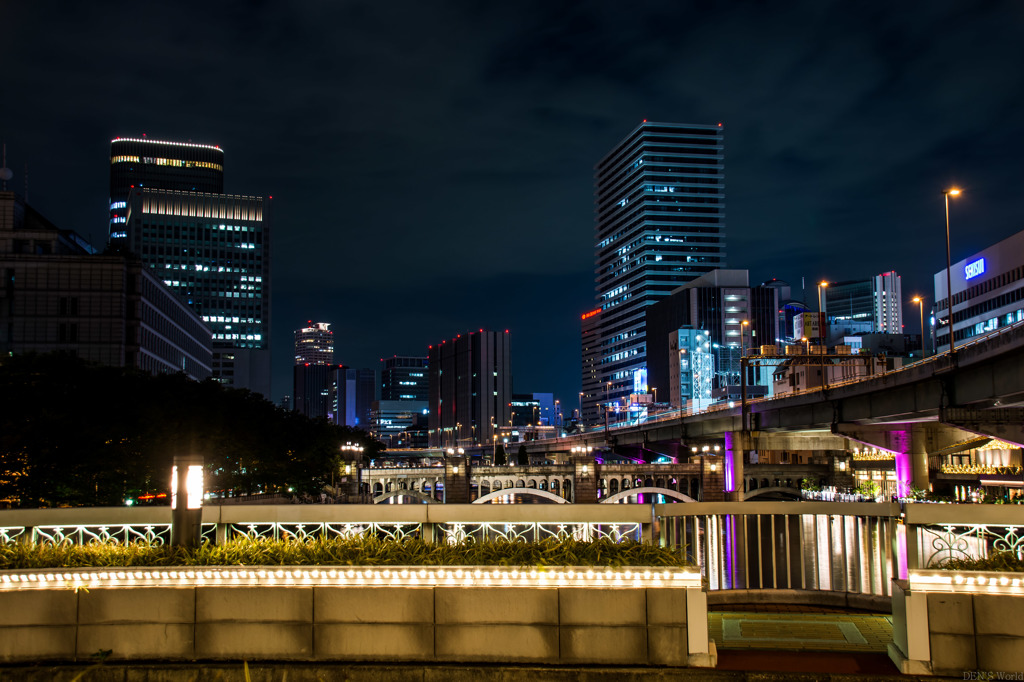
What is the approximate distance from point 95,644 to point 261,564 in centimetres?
234

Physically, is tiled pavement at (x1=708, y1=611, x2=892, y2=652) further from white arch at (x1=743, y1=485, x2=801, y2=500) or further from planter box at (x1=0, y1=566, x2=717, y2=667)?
white arch at (x1=743, y1=485, x2=801, y2=500)

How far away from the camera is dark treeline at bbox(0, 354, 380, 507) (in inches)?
1478

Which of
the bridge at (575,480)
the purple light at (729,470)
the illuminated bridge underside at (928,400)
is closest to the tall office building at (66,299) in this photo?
the bridge at (575,480)

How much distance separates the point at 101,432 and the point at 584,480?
6278cm

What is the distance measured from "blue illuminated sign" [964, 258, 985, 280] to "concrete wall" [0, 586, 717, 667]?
139709mm

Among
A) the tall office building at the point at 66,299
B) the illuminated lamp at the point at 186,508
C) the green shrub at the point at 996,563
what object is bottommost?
the green shrub at the point at 996,563

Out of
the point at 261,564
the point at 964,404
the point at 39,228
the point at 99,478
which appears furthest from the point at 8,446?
the point at 39,228

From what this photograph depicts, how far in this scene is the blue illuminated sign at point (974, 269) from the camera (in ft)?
431

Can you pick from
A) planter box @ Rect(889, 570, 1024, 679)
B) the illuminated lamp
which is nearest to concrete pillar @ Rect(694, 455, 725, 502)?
planter box @ Rect(889, 570, 1024, 679)

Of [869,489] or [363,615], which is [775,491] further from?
[363,615]

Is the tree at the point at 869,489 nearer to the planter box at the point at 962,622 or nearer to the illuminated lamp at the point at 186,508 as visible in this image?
the planter box at the point at 962,622

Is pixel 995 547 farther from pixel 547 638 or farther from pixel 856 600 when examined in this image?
pixel 547 638

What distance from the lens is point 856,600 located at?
15.6 meters

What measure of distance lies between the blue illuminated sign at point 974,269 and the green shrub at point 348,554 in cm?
13947
